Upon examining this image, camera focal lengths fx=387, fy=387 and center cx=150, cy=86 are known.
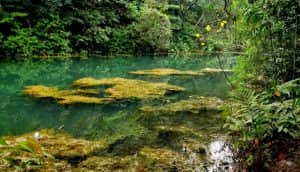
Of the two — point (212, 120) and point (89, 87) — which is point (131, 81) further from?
point (212, 120)

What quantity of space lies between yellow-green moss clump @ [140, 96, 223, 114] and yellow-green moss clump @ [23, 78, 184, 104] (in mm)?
870

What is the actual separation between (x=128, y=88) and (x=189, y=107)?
2.29 metres

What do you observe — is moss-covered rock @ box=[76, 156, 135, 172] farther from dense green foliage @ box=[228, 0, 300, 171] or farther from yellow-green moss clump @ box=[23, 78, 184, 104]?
yellow-green moss clump @ box=[23, 78, 184, 104]

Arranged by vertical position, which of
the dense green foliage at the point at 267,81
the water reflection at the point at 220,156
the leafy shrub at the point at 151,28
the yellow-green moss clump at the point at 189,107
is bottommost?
the water reflection at the point at 220,156

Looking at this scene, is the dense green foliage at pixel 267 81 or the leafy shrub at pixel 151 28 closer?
the dense green foliage at pixel 267 81

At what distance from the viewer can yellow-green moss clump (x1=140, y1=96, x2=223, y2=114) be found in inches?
255

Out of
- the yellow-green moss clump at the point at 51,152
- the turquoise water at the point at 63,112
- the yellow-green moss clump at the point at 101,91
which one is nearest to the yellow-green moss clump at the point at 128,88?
the yellow-green moss clump at the point at 101,91

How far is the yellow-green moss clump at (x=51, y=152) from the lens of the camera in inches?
131

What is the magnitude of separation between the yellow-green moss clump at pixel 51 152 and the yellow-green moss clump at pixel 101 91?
7.58ft

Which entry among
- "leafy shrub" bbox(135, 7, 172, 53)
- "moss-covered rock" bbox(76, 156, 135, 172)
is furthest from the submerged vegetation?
"leafy shrub" bbox(135, 7, 172, 53)

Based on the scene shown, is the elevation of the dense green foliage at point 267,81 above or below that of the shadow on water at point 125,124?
above

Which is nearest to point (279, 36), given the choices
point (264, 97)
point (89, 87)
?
point (264, 97)

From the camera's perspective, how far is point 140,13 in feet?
72.5

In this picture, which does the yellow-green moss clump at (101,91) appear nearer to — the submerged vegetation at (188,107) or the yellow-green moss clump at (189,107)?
the submerged vegetation at (188,107)
